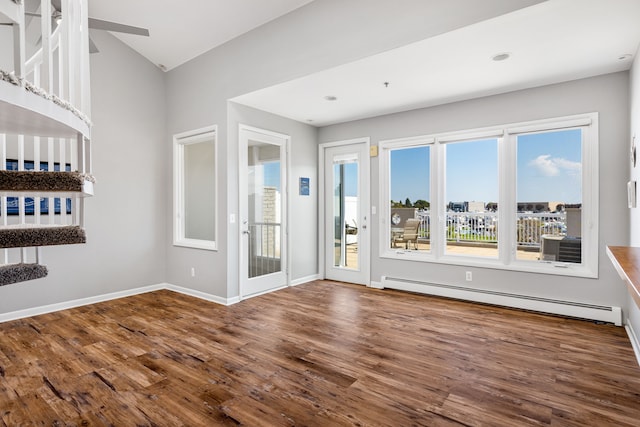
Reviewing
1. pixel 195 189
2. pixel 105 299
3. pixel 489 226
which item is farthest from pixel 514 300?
pixel 105 299

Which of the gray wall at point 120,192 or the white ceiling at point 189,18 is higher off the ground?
the white ceiling at point 189,18

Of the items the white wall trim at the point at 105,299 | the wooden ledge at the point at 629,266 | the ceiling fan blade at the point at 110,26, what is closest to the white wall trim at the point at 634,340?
the wooden ledge at the point at 629,266

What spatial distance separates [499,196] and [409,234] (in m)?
1.26

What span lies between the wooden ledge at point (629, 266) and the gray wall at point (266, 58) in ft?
5.63

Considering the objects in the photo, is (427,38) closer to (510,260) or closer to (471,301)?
(510,260)

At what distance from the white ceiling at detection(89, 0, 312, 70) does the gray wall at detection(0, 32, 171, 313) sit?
1.59ft

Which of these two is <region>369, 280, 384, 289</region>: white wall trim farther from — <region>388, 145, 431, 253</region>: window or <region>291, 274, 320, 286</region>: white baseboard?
<region>291, 274, 320, 286</region>: white baseboard

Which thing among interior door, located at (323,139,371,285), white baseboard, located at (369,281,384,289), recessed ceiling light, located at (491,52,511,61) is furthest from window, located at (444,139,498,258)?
recessed ceiling light, located at (491,52,511,61)

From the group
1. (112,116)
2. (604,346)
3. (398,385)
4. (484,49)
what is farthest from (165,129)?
(604,346)

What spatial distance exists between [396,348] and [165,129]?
14.4ft

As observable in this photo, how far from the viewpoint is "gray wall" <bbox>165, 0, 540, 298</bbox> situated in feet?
9.18

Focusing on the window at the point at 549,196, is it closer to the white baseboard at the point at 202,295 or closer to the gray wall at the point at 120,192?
the white baseboard at the point at 202,295

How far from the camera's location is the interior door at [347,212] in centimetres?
527

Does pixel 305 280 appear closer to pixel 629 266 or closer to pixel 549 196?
pixel 549 196
